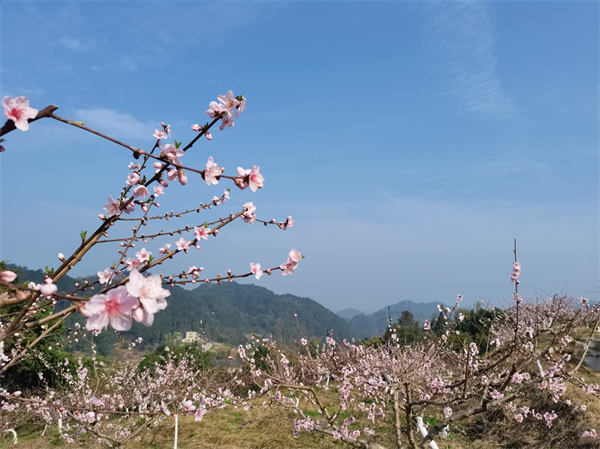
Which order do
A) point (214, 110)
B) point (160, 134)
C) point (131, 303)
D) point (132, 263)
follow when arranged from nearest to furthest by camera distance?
1. point (131, 303)
2. point (214, 110)
3. point (160, 134)
4. point (132, 263)

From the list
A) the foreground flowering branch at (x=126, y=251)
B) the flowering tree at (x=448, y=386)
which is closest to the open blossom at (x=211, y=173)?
the foreground flowering branch at (x=126, y=251)

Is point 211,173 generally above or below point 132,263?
above

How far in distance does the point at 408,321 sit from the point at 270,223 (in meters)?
32.8

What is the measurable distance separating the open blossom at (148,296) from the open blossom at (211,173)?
693 mm

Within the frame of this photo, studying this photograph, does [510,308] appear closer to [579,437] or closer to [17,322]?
[579,437]

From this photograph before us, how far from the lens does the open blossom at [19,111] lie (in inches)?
47.6

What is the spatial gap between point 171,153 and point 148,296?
78cm

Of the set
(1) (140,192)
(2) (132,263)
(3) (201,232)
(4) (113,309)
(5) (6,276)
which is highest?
(1) (140,192)

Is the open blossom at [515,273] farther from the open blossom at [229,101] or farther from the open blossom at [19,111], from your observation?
the open blossom at [19,111]

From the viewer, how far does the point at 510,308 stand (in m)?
19.0

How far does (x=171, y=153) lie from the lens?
1686 millimetres

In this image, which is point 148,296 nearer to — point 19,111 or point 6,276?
point 6,276

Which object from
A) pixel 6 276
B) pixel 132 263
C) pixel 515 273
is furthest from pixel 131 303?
pixel 515 273

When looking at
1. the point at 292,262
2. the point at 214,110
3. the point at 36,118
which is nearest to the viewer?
the point at 36,118
